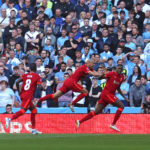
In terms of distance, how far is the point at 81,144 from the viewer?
1192 cm

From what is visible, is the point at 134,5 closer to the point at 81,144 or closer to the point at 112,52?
the point at 112,52

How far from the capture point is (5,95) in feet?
62.6

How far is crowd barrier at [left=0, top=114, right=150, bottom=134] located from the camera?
17.3 metres

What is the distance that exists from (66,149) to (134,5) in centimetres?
1374

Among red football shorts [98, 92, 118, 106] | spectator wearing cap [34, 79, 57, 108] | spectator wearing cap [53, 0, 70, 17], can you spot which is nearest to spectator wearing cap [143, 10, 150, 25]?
spectator wearing cap [53, 0, 70, 17]

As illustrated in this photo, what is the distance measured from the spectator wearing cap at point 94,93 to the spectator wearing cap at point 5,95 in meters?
2.70

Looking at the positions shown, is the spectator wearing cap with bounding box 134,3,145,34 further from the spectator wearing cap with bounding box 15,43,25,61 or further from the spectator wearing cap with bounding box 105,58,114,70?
the spectator wearing cap with bounding box 15,43,25,61

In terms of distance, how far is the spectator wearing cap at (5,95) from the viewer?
1894cm

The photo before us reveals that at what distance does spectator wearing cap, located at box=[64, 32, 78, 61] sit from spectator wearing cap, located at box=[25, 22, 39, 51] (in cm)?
130

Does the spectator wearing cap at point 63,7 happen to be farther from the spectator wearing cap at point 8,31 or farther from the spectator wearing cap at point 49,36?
the spectator wearing cap at point 8,31

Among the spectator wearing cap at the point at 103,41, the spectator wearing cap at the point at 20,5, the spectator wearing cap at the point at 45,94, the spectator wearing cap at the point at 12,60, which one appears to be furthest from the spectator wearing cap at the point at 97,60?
the spectator wearing cap at the point at 20,5

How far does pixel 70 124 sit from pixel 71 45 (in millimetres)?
5136

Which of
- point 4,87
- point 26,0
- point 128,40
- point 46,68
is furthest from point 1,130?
point 26,0

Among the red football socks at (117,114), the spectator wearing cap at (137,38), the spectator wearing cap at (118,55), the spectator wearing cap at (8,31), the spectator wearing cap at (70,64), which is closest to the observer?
the red football socks at (117,114)
